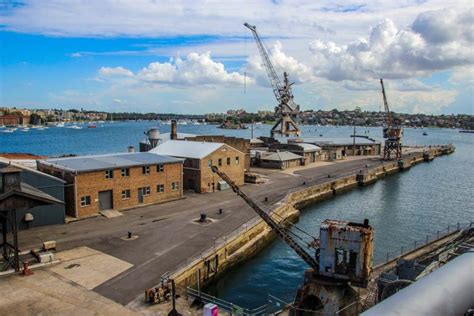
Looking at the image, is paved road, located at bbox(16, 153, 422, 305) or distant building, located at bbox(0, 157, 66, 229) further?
distant building, located at bbox(0, 157, 66, 229)

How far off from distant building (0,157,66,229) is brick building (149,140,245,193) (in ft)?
52.5

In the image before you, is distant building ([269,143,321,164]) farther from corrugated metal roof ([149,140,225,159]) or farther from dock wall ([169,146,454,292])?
corrugated metal roof ([149,140,225,159])

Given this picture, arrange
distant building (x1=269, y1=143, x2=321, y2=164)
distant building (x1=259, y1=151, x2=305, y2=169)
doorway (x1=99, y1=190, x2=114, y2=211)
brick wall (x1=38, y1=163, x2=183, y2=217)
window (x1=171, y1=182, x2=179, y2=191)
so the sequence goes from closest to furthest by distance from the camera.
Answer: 1. brick wall (x1=38, y1=163, x2=183, y2=217)
2. doorway (x1=99, y1=190, x2=114, y2=211)
3. window (x1=171, y1=182, x2=179, y2=191)
4. distant building (x1=259, y1=151, x2=305, y2=169)
5. distant building (x1=269, y1=143, x2=321, y2=164)

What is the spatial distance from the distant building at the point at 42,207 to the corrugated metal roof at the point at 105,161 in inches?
88.4

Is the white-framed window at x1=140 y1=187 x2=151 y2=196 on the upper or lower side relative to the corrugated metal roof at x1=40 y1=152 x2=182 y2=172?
lower

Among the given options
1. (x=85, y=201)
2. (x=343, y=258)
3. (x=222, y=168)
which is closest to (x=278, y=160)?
(x=222, y=168)

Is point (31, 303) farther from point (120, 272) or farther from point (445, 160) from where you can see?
point (445, 160)

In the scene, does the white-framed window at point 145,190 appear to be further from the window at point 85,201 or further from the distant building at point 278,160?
the distant building at point 278,160

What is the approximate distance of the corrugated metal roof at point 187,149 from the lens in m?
46.9

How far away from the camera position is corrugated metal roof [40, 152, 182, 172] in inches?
1415

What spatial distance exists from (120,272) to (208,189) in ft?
78.2

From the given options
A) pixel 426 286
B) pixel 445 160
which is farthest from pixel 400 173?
pixel 426 286

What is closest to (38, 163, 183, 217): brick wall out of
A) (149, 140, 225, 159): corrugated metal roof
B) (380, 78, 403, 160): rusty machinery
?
(149, 140, 225, 159): corrugated metal roof

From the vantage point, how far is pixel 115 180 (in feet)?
121
